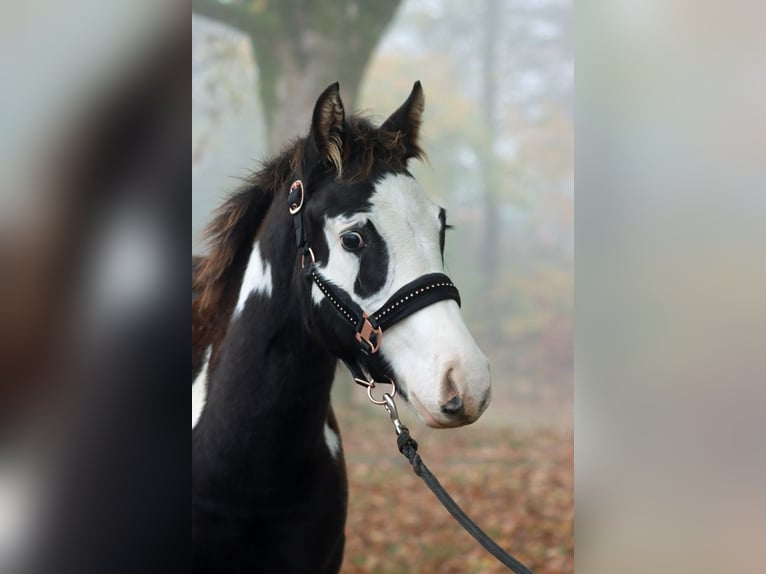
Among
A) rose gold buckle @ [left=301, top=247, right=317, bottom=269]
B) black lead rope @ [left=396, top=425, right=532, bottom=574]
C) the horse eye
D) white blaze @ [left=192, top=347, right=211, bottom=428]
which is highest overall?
the horse eye

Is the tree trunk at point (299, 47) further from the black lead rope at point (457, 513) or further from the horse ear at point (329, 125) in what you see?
the black lead rope at point (457, 513)

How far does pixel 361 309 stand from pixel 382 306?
6 centimetres

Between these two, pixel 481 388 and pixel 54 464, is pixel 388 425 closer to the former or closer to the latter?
pixel 481 388

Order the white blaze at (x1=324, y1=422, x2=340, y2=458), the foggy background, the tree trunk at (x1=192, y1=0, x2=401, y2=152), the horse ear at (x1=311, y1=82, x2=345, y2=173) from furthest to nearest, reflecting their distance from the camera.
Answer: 1. the foggy background
2. the tree trunk at (x1=192, y1=0, x2=401, y2=152)
3. the white blaze at (x1=324, y1=422, x2=340, y2=458)
4. the horse ear at (x1=311, y1=82, x2=345, y2=173)

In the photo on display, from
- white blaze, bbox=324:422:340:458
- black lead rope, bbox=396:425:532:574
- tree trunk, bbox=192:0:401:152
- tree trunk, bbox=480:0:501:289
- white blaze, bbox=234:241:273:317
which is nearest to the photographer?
black lead rope, bbox=396:425:532:574

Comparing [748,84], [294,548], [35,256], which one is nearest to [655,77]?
[748,84]

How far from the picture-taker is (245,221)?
209 centimetres

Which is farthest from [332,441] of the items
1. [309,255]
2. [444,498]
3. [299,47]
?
[299,47]

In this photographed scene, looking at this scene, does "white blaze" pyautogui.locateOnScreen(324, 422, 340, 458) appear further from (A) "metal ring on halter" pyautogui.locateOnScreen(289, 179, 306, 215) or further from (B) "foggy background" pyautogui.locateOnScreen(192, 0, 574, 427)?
(B) "foggy background" pyautogui.locateOnScreen(192, 0, 574, 427)

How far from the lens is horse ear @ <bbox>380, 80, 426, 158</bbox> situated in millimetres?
2002

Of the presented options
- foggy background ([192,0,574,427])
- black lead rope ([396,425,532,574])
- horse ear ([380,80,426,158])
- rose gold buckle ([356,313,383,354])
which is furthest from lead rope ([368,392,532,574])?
foggy background ([192,0,574,427])

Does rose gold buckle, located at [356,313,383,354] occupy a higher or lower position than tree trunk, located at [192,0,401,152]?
lower

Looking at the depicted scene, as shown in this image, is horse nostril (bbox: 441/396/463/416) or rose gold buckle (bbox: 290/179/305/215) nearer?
horse nostril (bbox: 441/396/463/416)

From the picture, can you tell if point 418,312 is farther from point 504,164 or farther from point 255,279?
point 504,164
